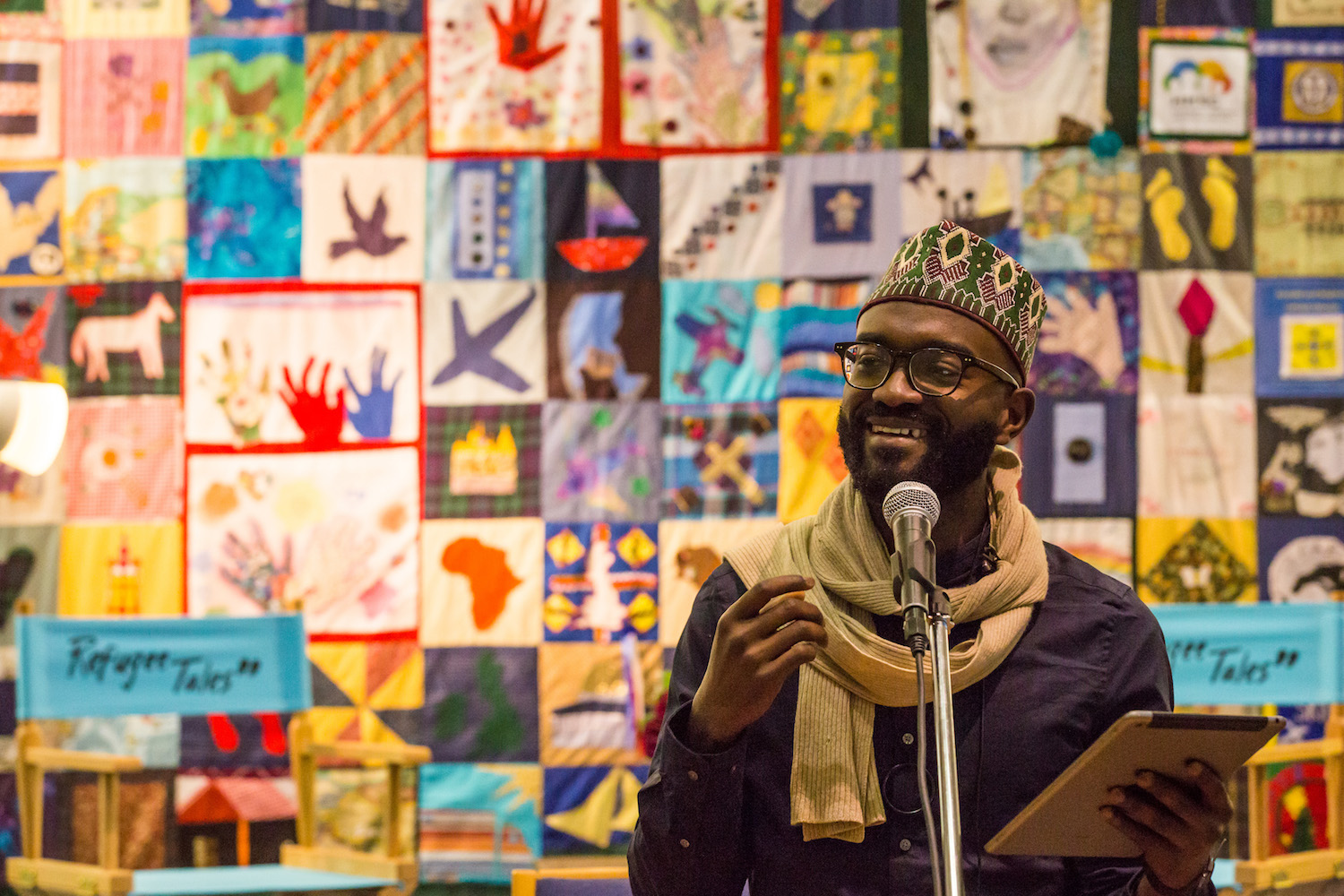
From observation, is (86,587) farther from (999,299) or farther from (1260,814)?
(1260,814)

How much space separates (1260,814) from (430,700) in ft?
7.88

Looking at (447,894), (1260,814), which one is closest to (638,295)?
(447,894)

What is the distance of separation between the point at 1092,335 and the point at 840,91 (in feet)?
3.58

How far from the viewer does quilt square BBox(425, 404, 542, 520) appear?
3893mm

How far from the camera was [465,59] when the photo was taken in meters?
3.92

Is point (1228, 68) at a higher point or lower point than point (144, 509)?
higher

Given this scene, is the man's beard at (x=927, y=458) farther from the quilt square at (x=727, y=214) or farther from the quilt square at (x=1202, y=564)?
the quilt square at (x=1202, y=564)

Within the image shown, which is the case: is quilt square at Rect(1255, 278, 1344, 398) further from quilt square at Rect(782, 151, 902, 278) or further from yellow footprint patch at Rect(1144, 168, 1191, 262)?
quilt square at Rect(782, 151, 902, 278)

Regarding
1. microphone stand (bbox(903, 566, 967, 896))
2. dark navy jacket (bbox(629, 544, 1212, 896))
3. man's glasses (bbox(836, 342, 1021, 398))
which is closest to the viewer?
microphone stand (bbox(903, 566, 967, 896))

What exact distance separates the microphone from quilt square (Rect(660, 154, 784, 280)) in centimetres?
271

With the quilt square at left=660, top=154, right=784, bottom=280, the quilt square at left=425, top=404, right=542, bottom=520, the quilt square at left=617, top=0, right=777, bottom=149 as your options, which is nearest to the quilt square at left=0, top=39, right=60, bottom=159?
the quilt square at left=425, top=404, right=542, bottom=520

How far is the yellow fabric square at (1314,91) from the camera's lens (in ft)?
12.6

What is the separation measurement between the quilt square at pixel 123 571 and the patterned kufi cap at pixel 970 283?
2.94m

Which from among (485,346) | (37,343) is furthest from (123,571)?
(485,346)
